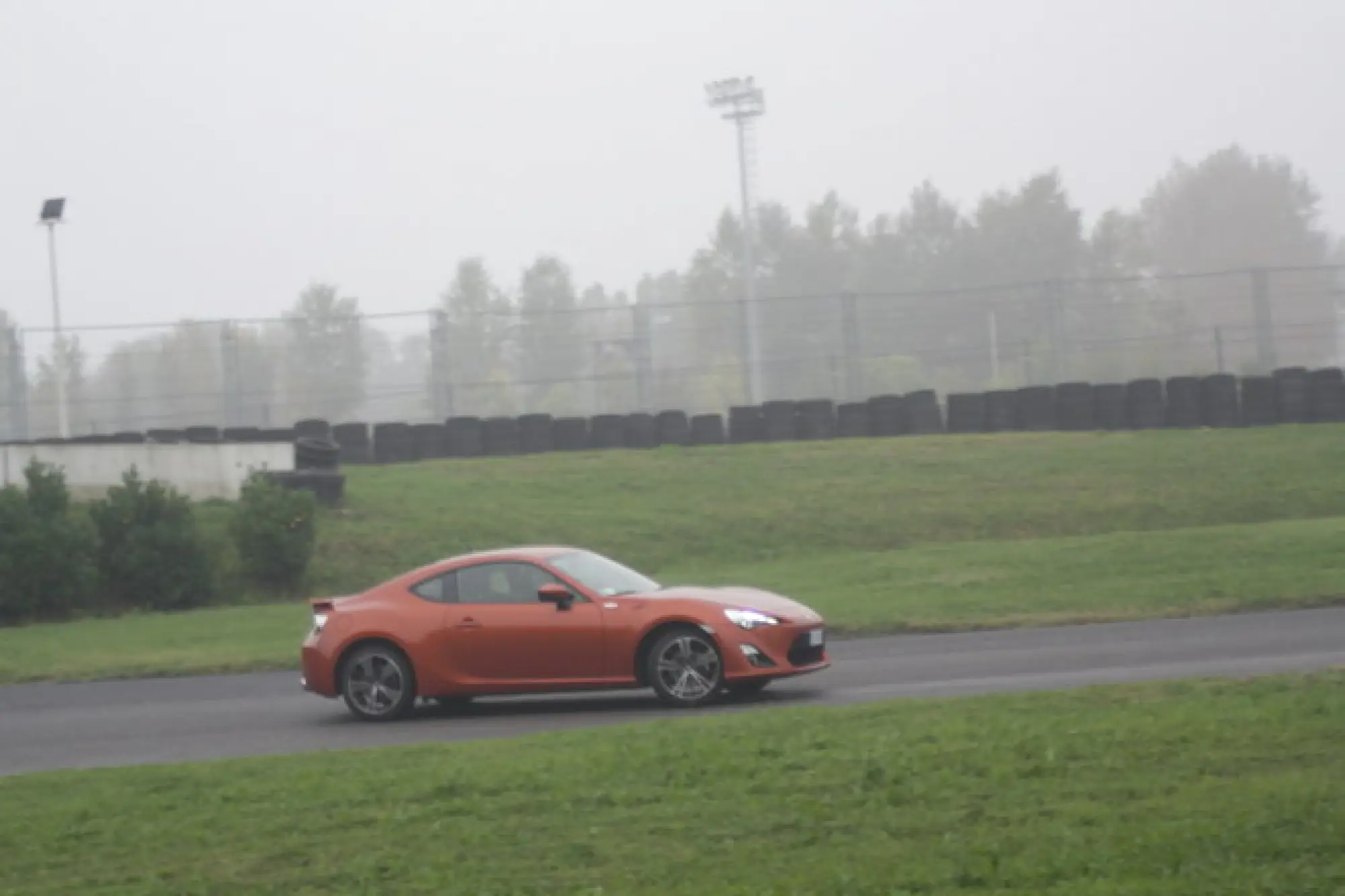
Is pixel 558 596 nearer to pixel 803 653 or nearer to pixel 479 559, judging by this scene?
pixel 479 559

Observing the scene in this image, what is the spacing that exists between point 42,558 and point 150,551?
1.38 meters

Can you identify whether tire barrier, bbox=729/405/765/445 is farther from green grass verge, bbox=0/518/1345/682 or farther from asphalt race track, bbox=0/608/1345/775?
asphalt race track, bbox=0/608/1345/775

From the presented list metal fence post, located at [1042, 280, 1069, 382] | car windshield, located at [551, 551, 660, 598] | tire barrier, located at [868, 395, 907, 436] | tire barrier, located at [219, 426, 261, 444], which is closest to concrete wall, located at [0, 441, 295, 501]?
tire barrier, located at [219, 426, 261, 444]

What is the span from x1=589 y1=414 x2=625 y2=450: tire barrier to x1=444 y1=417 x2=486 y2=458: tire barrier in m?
2.17

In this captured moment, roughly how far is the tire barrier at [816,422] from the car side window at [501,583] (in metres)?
20.9

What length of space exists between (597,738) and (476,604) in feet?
11.2

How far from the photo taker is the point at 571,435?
34.6 meters

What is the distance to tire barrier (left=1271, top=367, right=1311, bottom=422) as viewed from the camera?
105 feet

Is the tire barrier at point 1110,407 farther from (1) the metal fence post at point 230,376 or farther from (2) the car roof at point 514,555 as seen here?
(2) the car roof at point 514,555

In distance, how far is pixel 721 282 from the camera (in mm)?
85188

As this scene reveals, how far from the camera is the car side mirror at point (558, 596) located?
13.2 m

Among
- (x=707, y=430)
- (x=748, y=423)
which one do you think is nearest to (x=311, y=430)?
(x=707, y=430)

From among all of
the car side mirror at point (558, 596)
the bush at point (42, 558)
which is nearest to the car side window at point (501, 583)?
the car side mirror at point (558, 596)

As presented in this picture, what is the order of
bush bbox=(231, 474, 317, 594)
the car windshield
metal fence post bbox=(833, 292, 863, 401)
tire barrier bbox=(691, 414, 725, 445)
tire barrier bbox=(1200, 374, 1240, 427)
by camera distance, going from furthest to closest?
metal fence post bbox=(833, 292, 863, 401)
tire barrier bbox=(691, 414, 725, 445)
tire barrier bbox=(1200, 374, 1240, 427)
bush bbox=(231, 474, 317, 594)
the car windshield
